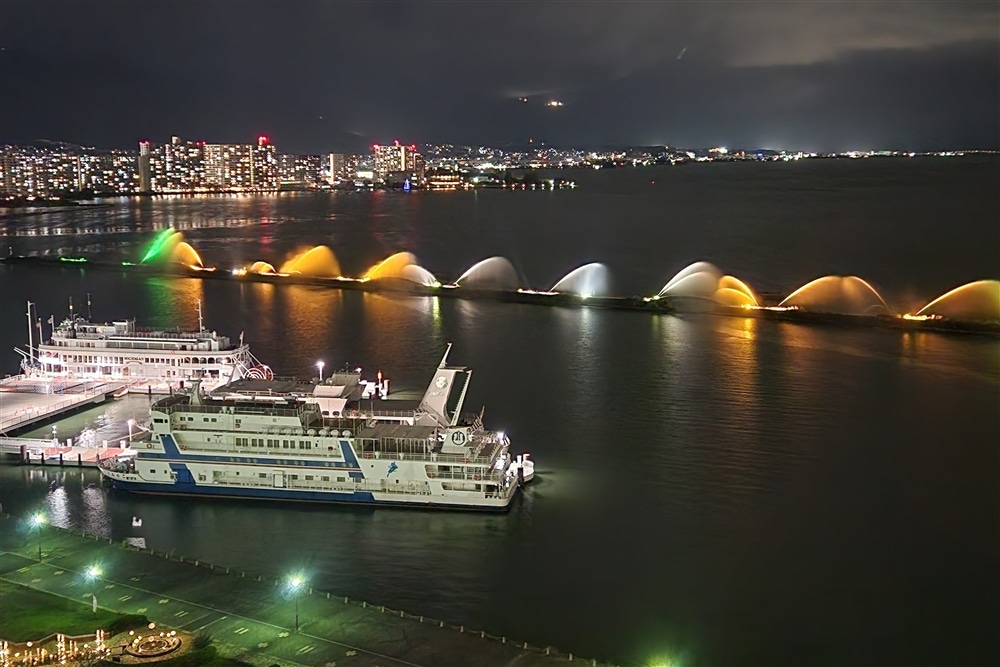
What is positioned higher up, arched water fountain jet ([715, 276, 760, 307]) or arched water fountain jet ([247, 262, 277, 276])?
arched water fountain jet ([247, 262, 277, 276])

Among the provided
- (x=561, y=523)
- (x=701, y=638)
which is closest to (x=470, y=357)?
(x=561, y=523)

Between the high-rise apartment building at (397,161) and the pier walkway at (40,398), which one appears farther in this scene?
the high-rise apartment building at (397,161)

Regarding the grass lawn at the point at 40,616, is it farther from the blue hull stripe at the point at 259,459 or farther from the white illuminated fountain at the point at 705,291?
the white illuminated fountain at the point at 705,291

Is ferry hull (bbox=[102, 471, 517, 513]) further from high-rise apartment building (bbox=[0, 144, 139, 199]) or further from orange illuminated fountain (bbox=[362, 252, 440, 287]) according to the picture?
high-rise apartment building (bbox=[0, 144, 139, 199])

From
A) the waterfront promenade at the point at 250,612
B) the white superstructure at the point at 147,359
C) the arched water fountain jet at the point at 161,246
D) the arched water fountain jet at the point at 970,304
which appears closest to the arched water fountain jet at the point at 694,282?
the arched water fountain jet at the point at 970,304

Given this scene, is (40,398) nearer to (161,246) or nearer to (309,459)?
(309,459)

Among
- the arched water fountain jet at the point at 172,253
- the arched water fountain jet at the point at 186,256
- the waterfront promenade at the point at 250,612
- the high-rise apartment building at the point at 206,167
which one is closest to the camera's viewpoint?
the waterfront promenade at the point at 250,612

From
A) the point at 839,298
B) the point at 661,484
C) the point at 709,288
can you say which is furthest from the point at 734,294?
the point at 661,484

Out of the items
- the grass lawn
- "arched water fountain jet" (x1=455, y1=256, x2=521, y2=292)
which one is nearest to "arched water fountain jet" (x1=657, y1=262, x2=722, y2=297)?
"arched water fountain jet" (x1=455, y1=256, x2=521, y2=292)
